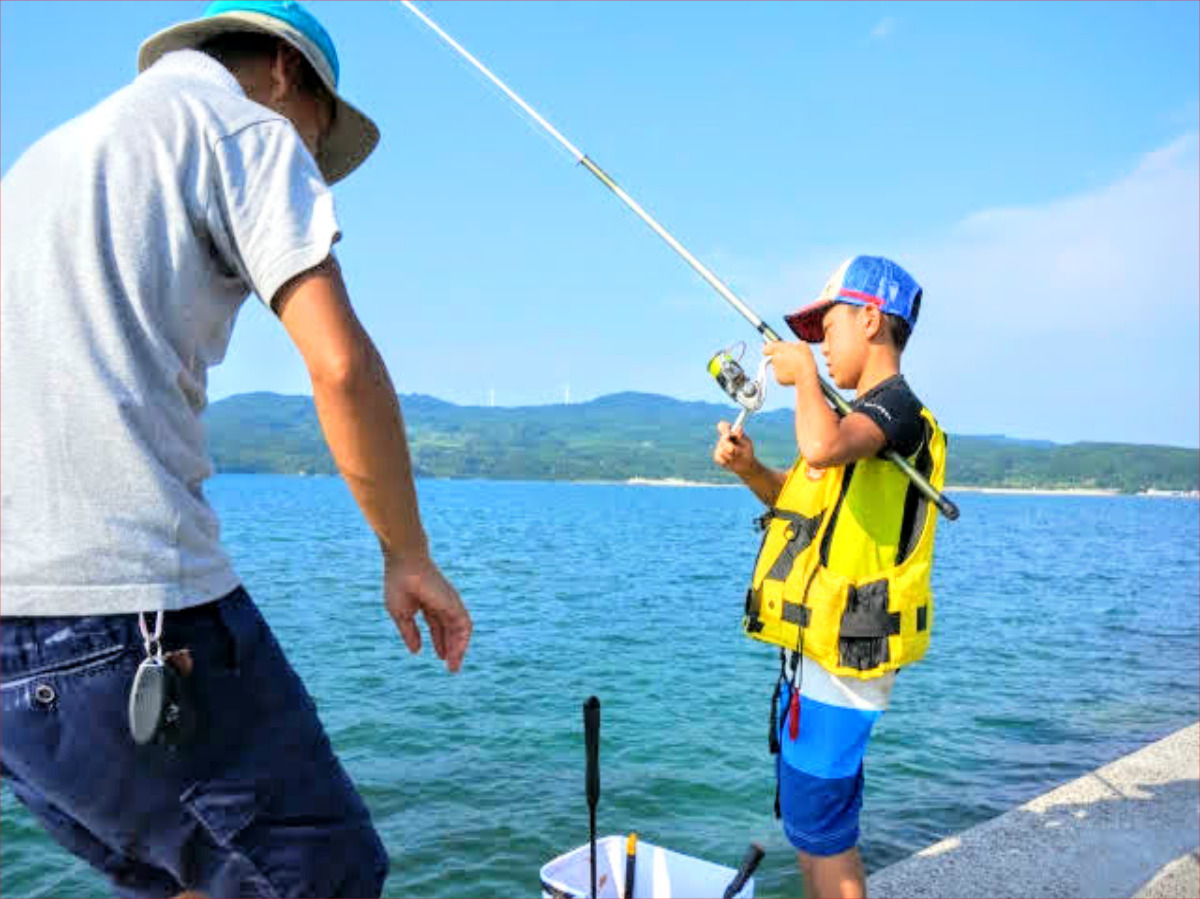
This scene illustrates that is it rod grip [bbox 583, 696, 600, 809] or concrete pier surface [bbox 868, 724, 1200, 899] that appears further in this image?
concrete pier surface [bbox 868, 724, 1200, 899]

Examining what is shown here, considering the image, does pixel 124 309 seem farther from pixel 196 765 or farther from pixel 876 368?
pixel 876 368

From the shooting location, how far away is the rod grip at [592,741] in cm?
306

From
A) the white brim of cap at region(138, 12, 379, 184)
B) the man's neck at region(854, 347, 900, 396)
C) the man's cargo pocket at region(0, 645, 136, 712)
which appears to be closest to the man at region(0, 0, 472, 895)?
the man's cargo pocket at region(0, 645, 136, 712)

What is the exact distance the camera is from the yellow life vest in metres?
3.58

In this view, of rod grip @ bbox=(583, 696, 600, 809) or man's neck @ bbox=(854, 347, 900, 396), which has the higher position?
man's neck @ bbox=(854, 347, 900, 396)

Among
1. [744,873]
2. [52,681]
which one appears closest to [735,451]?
[744,873]

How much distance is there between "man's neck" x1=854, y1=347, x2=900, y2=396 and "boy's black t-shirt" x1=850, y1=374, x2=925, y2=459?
108 mm

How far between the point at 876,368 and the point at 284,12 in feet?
8.76

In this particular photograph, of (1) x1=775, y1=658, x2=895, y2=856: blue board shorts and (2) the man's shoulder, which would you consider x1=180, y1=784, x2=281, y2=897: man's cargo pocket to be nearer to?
(2) the man's shoulder

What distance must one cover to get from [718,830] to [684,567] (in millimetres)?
31028

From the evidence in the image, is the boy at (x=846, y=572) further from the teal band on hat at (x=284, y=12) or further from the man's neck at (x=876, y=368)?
the teal band on hat at (x=284, y=12)

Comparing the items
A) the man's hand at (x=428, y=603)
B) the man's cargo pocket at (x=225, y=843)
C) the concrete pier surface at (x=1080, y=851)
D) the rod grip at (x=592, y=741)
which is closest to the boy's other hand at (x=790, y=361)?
the rod grip at (x=592, y=741)

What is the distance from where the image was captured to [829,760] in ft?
11.7

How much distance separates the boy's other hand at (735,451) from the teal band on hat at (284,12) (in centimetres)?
233
